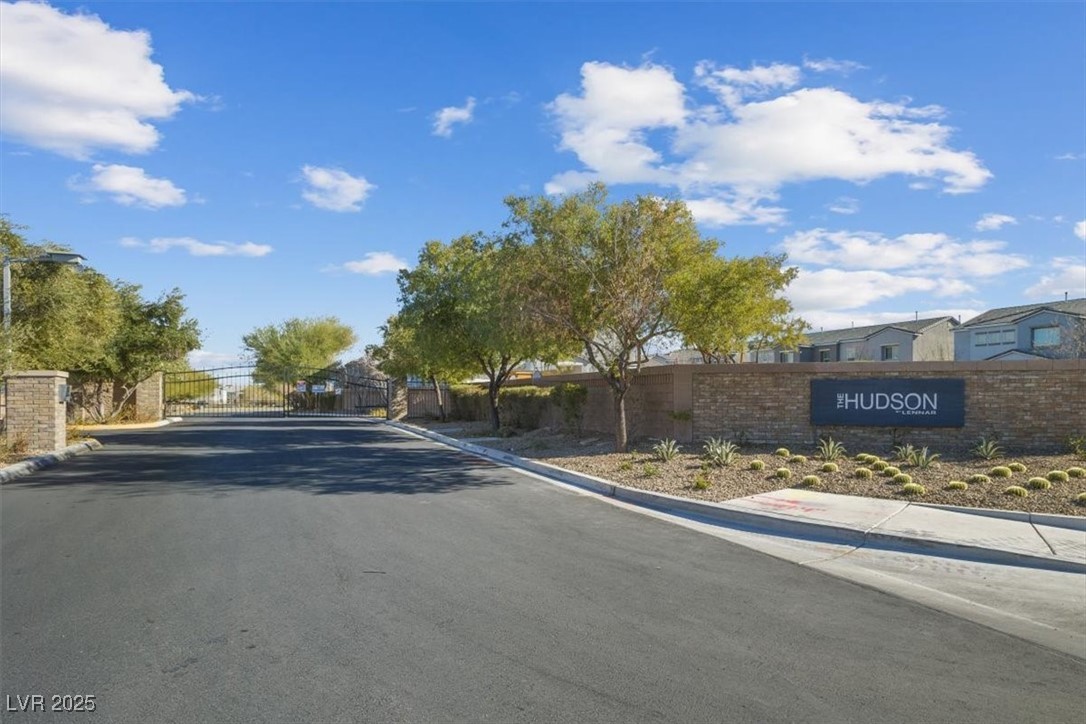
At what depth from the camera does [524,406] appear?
28125 millimetres

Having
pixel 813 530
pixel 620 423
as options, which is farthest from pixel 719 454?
pixel 813 530

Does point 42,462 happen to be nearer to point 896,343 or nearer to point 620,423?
point 620,423

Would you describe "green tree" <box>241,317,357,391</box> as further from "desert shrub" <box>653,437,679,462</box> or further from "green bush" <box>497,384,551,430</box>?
"desert shrub" <box>653,437,679,462</box>

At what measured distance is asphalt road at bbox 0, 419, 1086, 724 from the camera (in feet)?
15.3

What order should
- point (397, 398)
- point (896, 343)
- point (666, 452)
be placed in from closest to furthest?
point (666, 452) < point (397, 398) < point (896, 343)

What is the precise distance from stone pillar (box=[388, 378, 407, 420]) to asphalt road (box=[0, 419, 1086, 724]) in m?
32.8

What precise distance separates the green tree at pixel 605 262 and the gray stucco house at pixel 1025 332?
119 ft

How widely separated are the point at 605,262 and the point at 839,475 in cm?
651

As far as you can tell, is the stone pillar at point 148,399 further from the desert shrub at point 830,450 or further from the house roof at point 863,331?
the house roof at point 863,331

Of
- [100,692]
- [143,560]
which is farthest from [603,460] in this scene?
[100,692]

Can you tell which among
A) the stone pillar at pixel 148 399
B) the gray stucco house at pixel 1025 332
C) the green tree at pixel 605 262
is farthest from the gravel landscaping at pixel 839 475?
the gray stucco house at pixel 1025 332

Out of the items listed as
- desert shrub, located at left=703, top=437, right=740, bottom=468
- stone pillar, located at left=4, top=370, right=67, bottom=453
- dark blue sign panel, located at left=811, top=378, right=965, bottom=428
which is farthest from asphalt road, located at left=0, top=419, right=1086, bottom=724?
stone pillar, located at left=4, top=370, right=67, bottom=453

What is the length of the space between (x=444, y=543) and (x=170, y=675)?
13.7ft

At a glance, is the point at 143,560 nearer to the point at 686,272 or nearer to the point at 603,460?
the point at 603,460
